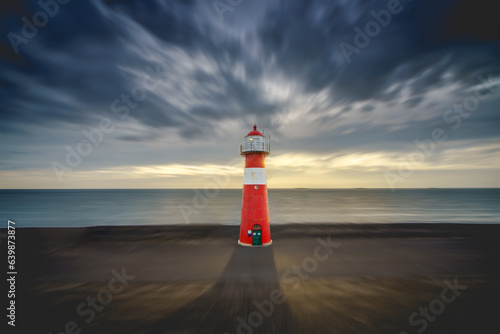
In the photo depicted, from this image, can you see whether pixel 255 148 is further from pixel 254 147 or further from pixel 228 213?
pixel 228 213

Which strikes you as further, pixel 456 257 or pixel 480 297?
pixel 456 257

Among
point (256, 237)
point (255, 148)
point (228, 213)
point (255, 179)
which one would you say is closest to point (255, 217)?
point (256, 237)

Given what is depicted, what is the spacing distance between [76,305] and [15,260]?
26.3 ft

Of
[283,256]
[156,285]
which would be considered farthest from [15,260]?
[283,256]

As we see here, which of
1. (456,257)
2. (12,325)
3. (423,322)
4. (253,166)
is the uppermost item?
(253,166)

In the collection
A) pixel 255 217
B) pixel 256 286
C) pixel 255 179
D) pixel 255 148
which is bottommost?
pixel 256 286

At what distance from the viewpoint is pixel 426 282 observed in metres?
9.82

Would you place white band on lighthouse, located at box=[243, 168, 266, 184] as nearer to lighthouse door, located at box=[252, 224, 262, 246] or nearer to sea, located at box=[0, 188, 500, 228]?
lighthouse door, located at box=[252, 224, 262, 246]

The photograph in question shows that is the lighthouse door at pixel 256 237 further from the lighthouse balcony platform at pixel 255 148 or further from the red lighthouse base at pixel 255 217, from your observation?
the lighthouse balcony platform at pixel 255 148

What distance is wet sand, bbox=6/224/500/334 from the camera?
711 centimetres

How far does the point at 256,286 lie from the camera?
9438mm

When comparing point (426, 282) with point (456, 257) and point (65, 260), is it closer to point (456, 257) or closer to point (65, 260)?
point (456, 257)

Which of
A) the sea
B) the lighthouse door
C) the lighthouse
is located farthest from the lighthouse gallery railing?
the sea

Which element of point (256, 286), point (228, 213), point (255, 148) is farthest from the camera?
point (228, 213)
